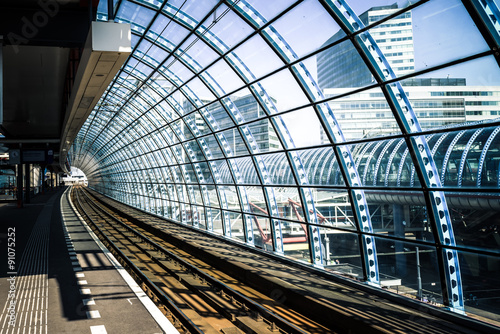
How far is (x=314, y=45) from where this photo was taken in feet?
43.8

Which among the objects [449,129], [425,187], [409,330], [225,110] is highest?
[225,110]

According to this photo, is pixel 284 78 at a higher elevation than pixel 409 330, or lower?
higher

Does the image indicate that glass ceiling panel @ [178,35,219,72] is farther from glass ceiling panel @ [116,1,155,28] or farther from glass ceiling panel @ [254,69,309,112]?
glass ceiling panel @ [254,69,309,112]

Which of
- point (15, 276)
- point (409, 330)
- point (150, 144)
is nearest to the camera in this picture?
point (409, 330)

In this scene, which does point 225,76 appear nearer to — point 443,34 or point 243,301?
point 243,301

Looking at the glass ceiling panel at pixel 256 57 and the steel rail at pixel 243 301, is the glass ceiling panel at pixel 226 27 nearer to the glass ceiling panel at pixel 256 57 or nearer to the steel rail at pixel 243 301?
the glass ceiling panel at pixel 256 57

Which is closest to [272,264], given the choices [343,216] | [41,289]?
[343,216]

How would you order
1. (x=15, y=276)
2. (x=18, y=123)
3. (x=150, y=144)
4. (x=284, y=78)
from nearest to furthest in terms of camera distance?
(x=15, y=276)
(x=284, y=78)
(x=18, y=123)
(x=150, y=144)

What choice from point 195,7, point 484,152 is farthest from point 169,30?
point 484,152

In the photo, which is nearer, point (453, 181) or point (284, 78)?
point (453, 181)

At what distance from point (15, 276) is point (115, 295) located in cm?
433

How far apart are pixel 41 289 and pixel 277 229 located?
1071 centimetres

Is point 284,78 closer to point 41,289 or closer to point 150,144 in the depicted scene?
point 41,289

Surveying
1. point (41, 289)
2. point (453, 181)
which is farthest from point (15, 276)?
point (453, 181)
